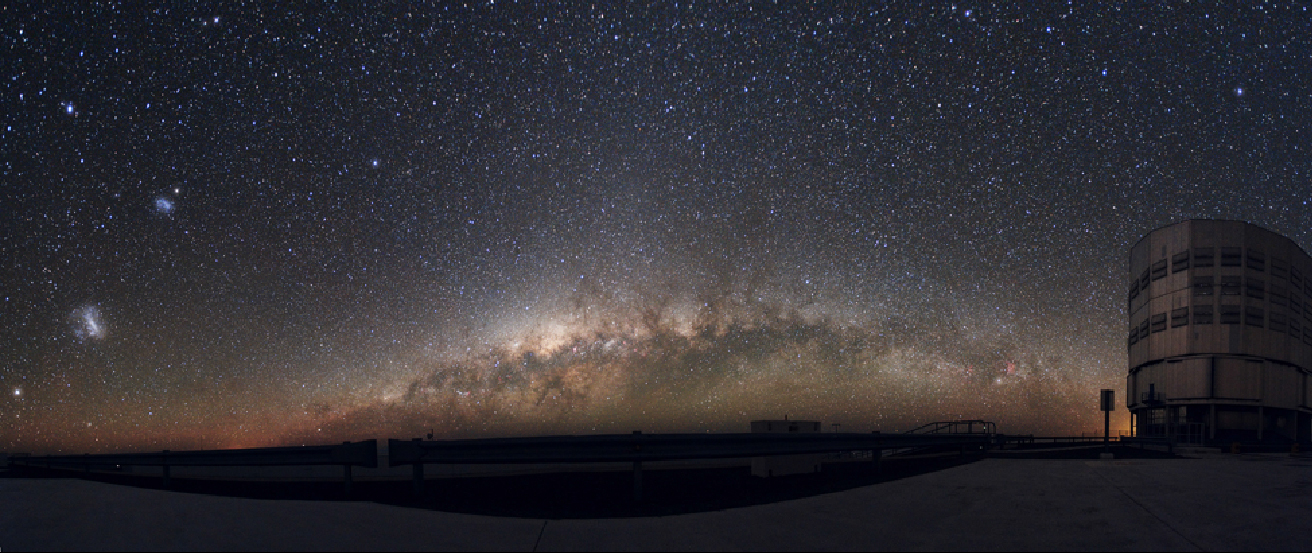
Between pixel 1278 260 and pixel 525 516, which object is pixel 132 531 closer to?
pixel 525 516

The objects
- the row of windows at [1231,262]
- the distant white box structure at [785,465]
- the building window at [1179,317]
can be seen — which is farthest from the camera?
the building window at [1179,317]

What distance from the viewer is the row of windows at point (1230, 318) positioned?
61438mm

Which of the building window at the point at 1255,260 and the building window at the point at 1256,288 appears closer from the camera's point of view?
the building window at the point at 1256,288

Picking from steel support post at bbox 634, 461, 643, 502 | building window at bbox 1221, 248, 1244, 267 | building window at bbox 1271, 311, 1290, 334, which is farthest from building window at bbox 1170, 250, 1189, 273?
steel support post at bbox 634, 461, 643, 502

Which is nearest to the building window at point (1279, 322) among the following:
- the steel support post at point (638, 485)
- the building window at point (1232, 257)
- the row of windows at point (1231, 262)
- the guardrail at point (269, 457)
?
the row of windows at point (1231, 262)

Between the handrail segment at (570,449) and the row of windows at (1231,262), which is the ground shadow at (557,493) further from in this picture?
the row of windows at (1231,262)

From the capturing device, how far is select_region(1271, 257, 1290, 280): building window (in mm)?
63469

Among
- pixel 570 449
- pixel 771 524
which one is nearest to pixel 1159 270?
pixel 570 449

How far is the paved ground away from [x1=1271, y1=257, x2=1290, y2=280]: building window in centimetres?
7388

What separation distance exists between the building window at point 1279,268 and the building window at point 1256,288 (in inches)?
83.0

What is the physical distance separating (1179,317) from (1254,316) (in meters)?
5.44

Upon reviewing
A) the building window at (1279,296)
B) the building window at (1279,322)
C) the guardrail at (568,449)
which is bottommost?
the guardrail at (568,449)

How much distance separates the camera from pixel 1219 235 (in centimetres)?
6344

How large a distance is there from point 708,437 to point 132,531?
6.60 meters
